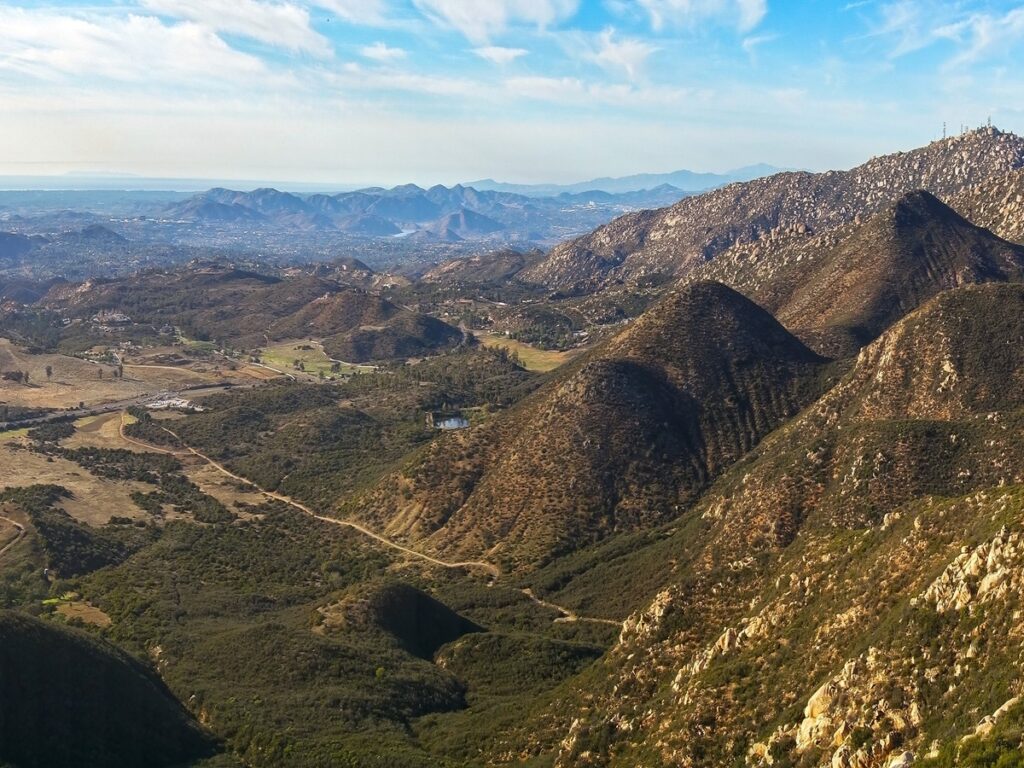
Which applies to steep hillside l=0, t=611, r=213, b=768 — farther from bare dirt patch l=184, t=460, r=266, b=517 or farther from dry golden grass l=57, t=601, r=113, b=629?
bare dirt patch l=184, t=460, r=266, b=517

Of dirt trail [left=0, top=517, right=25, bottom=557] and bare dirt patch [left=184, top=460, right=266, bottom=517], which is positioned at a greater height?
dirt trail [left=0, top=517, right=25, bottom=557]

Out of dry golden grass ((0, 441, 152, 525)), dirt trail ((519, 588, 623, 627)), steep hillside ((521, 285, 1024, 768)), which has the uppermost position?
steep hillside ((521, 285, 1024, 768))

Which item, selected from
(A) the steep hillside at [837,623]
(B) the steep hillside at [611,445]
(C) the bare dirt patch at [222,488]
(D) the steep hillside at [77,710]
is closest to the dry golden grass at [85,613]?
(D) the steep hillside at [77,710]

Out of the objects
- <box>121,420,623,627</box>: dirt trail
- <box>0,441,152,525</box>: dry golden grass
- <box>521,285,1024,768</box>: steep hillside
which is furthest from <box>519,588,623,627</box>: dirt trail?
<box>0,441,152,525</box>: dry golden grass

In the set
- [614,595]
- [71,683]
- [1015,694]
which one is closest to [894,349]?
[614,595]

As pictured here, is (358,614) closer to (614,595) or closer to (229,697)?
(229,697)

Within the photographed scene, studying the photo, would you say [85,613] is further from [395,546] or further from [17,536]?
[395,546]
